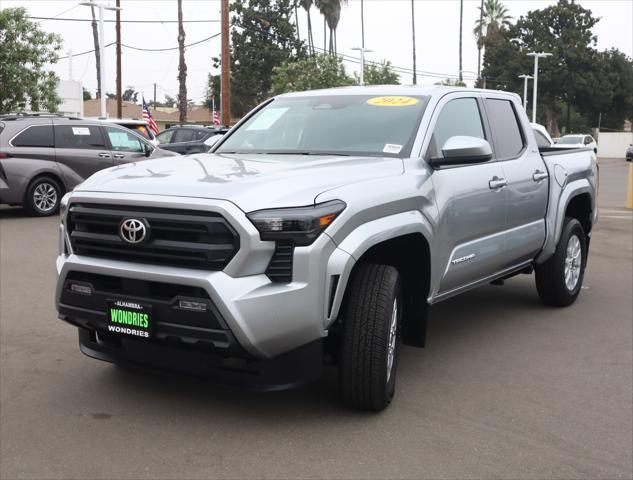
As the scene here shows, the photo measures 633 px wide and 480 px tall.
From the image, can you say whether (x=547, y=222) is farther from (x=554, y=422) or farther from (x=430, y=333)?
(x=554, y=422)

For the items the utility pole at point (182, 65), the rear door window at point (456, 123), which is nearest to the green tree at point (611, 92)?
the utility pole at point (182, 65)

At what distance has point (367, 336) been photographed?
4.01m

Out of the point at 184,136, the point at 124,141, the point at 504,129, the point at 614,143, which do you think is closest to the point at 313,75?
the point at 614,143

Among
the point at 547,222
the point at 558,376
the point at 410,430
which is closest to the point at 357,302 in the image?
the point at 410,430

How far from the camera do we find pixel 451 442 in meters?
3.93

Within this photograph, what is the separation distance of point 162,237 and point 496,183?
2.62m

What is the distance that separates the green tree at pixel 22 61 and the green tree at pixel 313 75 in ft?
97.2

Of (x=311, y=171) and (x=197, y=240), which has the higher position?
(x=311, y=171)

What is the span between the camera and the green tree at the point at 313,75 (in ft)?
170

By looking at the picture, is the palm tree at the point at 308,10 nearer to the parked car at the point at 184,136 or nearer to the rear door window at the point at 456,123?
the parked car at the point at 184,136

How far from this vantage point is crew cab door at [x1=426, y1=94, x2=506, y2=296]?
191 inches

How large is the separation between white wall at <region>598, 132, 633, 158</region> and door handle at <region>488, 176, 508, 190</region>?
62491 mm

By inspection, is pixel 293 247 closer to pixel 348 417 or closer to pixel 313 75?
pixel 348 417

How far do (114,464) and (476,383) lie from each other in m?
2.32
